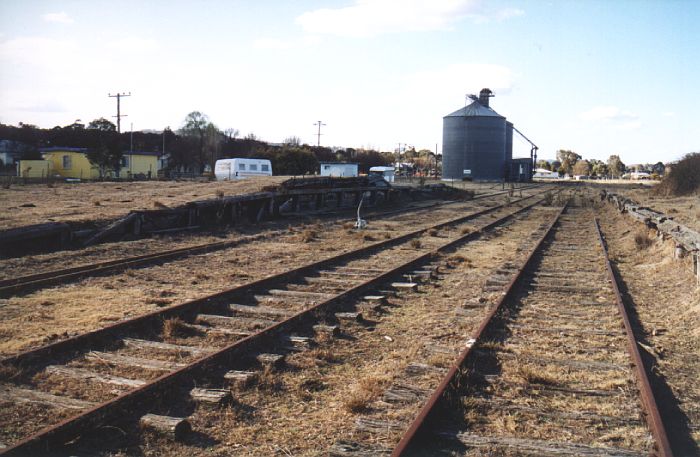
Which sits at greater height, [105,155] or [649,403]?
[105,155]

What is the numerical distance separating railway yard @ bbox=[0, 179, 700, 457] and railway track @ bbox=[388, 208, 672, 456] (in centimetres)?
2

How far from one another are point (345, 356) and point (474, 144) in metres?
81.0

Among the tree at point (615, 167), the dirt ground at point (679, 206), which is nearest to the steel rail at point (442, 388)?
the dirt ground at point (679, 206)

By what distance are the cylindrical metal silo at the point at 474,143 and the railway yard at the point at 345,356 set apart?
73.1 meters

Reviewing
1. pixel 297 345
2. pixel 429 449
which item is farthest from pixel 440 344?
pixel 429 449

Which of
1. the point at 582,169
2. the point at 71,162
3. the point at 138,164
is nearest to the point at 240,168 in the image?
the point at 71,162

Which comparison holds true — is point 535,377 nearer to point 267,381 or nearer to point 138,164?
point 267,381

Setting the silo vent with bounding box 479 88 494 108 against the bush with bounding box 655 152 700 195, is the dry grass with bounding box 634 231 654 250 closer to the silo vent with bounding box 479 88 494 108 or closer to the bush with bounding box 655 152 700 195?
the bush with bounding box 655 152 700 195

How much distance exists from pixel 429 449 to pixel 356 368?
2050mm

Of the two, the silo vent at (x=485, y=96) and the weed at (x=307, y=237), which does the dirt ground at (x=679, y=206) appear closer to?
the weed at (x=307, y=237)

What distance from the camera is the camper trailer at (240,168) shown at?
1836 inches

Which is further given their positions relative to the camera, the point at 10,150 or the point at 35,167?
the point at 10,150

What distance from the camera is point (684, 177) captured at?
4275 centimetres

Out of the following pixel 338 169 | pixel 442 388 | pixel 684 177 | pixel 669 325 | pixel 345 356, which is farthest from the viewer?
pixel 338 169
